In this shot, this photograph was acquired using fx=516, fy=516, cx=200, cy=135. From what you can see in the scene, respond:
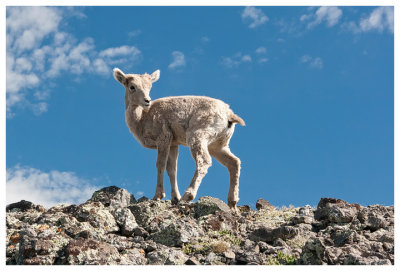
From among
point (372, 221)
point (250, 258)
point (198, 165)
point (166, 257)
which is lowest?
point (166, 257)

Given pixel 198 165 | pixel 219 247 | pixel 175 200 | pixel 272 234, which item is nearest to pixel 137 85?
pixel 198 165

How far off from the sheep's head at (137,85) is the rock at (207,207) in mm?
4091

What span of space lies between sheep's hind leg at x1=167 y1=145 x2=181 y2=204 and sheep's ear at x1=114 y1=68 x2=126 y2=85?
115 inches

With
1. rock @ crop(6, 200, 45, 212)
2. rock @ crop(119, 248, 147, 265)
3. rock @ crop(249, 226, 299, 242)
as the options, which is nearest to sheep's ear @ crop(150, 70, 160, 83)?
rock @ crop(6, 200, 45, 212)

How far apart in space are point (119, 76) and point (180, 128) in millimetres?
3019

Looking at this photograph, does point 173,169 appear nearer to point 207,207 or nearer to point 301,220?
point 207,207

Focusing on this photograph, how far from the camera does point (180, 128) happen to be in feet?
55.5

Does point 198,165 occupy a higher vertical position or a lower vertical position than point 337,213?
higher

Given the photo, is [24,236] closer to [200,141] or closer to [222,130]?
[200,141]

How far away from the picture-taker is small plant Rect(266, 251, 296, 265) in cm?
1083

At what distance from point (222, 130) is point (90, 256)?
7395mm

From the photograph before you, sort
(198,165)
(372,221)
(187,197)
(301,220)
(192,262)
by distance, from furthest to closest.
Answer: (198,165), (187,197), (301,220), (372,221), (192,262)

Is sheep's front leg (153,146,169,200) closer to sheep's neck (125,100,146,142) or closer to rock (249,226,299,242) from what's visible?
sheep's neck (125,100,146,142)

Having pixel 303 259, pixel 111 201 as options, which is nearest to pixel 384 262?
pixel 303 259
